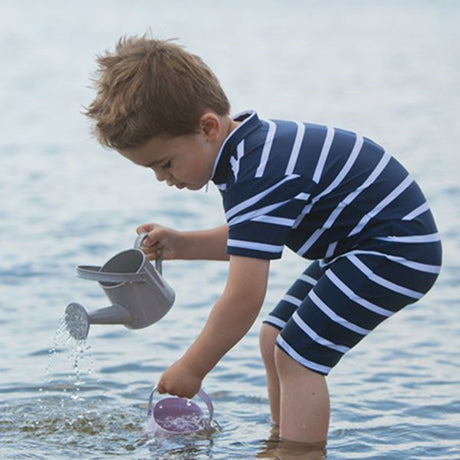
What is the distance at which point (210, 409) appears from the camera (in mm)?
3746

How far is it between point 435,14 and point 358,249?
2344cm

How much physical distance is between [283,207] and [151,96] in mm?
463

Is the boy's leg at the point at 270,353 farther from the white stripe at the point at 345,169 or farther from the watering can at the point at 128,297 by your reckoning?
the white stripe at the point at 345,169

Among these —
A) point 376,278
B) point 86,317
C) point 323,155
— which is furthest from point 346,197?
point 86,317

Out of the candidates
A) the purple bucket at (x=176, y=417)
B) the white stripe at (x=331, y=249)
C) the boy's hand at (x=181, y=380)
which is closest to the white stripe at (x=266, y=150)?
the white stripe at (x=331, y=249)

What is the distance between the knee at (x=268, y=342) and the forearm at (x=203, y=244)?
271 millimetres

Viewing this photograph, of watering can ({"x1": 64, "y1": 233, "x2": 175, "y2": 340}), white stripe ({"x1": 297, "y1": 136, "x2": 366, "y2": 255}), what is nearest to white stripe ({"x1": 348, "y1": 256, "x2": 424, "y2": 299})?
white stripe ({"x1": 297, "y1": 136, "x2": 366, "y2": 255})

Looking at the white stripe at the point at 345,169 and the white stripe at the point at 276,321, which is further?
the white stripe at the point at 276,321

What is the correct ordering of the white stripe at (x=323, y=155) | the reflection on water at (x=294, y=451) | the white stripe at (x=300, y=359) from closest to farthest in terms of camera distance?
the white stripe at (x=323, y=155) → the white stripe at (x=300, y=359) → the reflection on water at (x=294, y=451)

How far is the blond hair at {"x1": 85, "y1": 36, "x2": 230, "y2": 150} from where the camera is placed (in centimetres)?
307

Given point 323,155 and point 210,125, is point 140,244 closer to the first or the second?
point 210,125

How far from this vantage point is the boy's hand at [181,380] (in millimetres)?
3186

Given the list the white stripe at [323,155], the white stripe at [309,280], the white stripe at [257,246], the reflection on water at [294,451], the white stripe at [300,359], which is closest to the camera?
the white stripe at [257,246]

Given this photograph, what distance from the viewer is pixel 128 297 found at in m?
3.52
